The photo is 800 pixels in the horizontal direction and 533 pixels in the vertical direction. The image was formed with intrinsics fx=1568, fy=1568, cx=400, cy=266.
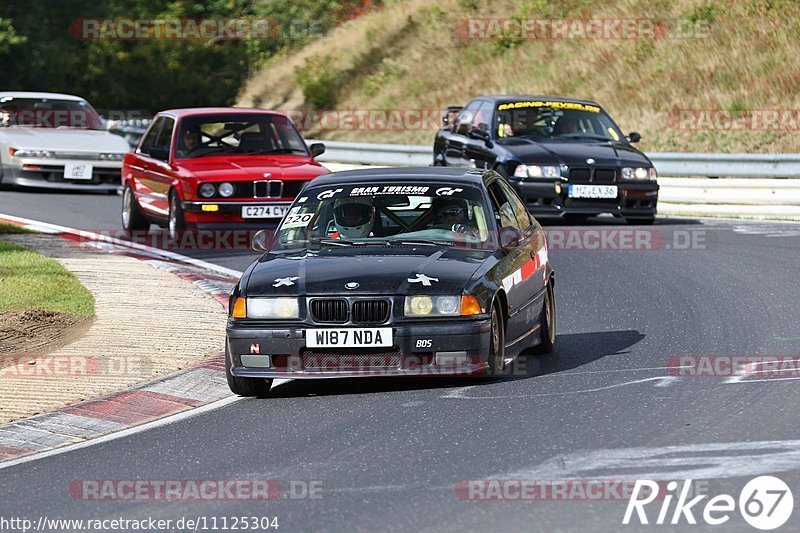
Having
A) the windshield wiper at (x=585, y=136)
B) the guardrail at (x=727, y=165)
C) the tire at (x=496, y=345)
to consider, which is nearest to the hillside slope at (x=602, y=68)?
the guardrail at (x=727, y=165)

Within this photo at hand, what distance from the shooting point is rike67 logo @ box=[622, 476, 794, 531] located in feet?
19.6

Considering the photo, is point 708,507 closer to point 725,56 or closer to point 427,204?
point 427,204

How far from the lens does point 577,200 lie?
19.2m

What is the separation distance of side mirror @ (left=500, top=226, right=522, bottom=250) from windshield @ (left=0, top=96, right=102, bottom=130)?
16.1 m

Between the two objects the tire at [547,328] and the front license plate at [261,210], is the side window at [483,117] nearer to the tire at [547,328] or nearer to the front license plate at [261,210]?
the front license plate at [261,210]

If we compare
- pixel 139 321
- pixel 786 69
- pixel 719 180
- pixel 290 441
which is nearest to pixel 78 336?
pixel 139 321

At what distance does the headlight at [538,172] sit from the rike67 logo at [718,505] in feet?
42.3

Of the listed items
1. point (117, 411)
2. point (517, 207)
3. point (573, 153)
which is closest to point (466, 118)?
point (573, 153)

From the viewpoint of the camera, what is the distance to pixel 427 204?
33.8 feet

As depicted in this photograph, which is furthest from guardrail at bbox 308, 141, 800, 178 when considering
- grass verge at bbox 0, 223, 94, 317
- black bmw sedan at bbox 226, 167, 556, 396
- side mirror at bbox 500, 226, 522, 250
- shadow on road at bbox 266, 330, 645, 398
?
side mirror at bbox 500, 226, 522, 250

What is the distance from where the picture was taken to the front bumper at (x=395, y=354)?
8953 millimetres

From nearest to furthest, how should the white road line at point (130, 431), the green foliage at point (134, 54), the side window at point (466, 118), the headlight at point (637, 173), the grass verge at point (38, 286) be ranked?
1. the white road line at point (130, 431)
2. the grass verge at point (38, 286)
3. the headlight at point (637, 173)
4. the side window at point (466, 118)
5. the green foliage at point (134, 54)

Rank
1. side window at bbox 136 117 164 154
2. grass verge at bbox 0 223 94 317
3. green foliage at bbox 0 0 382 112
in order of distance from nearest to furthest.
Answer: grass verge at bbox 0 223 94 317 < side window at bbox 136 117 164 154 < green foliage at bbox 0 0 382 112

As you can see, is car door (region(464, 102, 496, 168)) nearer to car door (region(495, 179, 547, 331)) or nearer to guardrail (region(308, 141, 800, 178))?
guardrail (region(308, 141, 800, 178))
